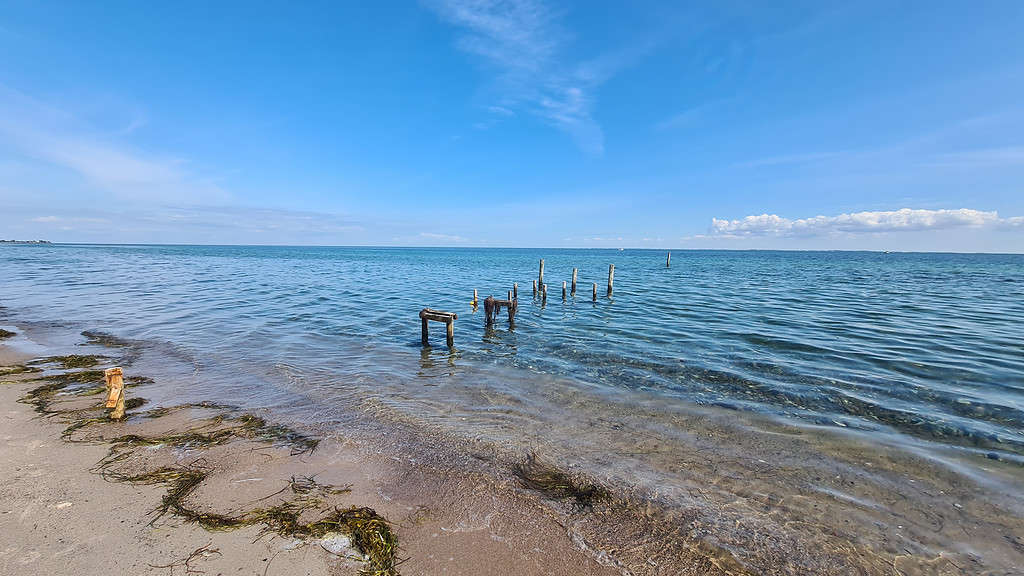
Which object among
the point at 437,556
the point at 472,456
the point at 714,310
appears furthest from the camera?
the point at 714,310

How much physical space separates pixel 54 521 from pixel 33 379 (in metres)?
8.18

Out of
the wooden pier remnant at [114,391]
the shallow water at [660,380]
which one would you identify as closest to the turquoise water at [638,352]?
the shallow water at [660,380]

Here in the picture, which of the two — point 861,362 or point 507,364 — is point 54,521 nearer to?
point 507,364

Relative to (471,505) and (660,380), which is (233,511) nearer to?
(471,505)

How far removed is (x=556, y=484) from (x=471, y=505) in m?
Answer: 1.39

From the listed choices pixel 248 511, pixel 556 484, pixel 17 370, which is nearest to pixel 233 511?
pixel 248 511

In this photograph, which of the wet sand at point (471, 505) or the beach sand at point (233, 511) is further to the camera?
the wet sand at point (471, 505)

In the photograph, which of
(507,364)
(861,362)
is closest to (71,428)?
(507,364)

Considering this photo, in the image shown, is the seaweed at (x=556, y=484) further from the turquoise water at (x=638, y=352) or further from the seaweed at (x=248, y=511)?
the seaweed at (x=248, y=511)

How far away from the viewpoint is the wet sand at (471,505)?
4355 millimetres

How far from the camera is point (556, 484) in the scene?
19.9 ft

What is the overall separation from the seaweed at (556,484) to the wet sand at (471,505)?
0.10 ft

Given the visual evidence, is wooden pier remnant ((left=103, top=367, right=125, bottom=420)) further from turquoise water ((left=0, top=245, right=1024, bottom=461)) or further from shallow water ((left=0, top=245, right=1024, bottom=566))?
turquoise water ((left=0, top=245, right=1024, bottom=461))

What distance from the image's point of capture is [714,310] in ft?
73.6
